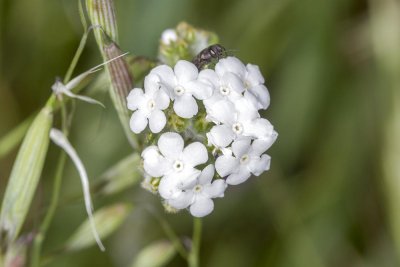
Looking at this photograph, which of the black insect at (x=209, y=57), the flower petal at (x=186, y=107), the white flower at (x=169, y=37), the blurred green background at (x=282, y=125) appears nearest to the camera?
the flower petal at (x=186, y=107)

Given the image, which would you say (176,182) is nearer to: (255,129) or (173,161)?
(173,161)

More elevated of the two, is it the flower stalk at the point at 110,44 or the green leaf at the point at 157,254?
the flower stalk at the point at 110,44

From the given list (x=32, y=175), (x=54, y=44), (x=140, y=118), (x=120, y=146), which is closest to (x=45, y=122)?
(x=32, y=175)

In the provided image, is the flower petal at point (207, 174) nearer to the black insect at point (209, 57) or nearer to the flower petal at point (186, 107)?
the flower petal at point (186, 107)

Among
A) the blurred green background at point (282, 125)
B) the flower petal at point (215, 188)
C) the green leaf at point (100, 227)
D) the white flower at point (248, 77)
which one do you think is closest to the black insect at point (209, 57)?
the white flower at point (248, 77)

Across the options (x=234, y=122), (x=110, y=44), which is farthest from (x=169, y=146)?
(x=110, y=44)

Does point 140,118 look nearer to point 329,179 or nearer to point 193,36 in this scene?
point 193,36
